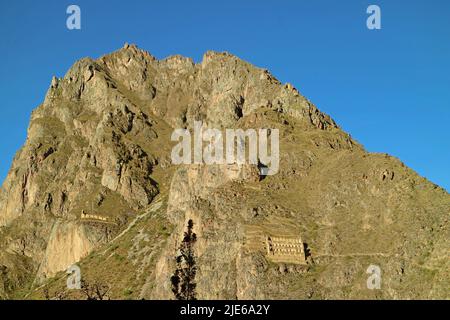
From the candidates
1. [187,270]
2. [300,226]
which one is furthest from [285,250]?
[187,270]

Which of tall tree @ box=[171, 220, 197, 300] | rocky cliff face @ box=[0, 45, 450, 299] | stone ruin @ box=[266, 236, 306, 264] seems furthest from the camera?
stone ruin @ box=[266, 236, 306, 264]

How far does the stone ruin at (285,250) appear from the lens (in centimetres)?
11425

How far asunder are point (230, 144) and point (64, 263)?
69062 millimetres

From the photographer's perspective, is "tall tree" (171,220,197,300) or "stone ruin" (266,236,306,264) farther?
"stone ruin" (266,236,306,264)

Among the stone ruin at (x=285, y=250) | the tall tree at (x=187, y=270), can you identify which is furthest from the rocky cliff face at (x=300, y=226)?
the tall tree at (x=187, y=270)

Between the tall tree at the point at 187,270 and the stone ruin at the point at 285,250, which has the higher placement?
the stone ruin at the point at 285,250

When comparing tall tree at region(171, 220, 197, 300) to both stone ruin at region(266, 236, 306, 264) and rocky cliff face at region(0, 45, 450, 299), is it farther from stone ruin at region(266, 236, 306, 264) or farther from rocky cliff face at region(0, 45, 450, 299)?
stone ruin at region(266, 236, 306, 264)

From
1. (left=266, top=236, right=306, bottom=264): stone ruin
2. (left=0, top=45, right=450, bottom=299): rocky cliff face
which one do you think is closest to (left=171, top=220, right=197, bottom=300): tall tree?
(left=0, top=45, right=450, bottom=299): rocky cliff face

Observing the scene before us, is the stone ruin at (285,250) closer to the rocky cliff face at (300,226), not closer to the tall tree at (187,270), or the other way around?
the rocky cliff face at (300,226)

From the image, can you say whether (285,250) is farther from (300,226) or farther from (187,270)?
(187,270)

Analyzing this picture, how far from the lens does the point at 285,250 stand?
379 ft

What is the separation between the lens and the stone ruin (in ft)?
375
